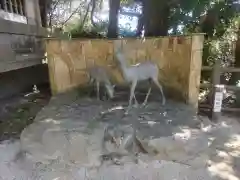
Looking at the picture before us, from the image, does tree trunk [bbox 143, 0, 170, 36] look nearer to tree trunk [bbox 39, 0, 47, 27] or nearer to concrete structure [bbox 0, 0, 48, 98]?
concrete structure [bbox 0, 0, 48, 98]

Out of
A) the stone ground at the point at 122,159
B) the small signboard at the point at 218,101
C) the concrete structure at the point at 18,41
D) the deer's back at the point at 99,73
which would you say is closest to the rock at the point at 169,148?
the stone ground at the point at 122,159

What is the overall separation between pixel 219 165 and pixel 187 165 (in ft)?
1.36

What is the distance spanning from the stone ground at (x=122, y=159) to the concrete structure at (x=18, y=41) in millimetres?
1189

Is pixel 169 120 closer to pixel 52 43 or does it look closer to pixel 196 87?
pixel 196 87

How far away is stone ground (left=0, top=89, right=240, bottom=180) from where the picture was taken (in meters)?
2.79

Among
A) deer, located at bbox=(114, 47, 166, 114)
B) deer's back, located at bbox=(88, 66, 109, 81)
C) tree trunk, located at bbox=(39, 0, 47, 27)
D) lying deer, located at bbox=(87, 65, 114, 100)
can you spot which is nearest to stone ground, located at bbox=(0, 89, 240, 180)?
deer, located at bbox=(114, 47, 166, 114)

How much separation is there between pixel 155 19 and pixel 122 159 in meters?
2.90

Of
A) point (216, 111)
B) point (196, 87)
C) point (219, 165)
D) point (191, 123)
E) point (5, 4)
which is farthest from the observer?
point (216, 111)

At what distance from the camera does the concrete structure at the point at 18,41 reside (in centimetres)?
365

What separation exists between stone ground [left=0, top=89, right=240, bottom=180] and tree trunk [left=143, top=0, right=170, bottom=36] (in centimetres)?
215

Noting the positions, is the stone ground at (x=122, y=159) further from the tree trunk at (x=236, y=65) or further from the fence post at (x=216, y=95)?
the tree trunk at (x=236, y=65)

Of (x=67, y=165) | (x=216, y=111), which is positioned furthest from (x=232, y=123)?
(x=67, y=165)

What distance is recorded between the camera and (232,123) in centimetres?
428

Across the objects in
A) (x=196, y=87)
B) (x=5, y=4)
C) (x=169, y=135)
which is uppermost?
(x=5, y=4)
